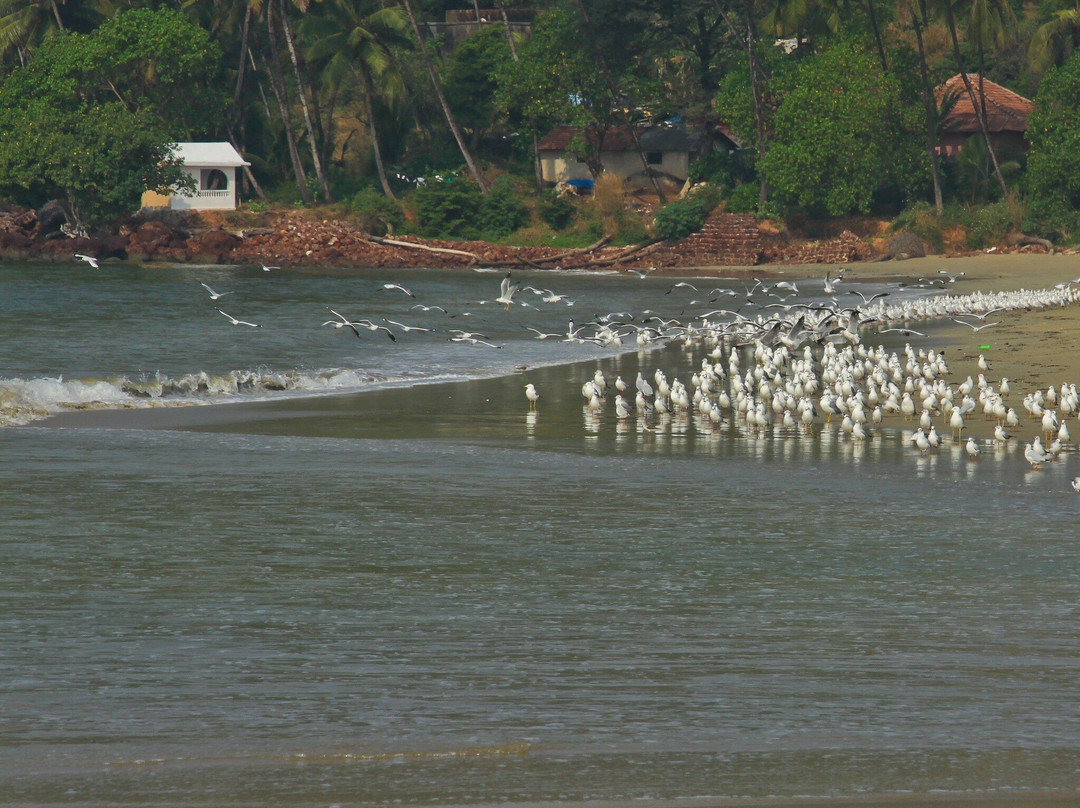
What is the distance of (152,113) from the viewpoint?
225ft

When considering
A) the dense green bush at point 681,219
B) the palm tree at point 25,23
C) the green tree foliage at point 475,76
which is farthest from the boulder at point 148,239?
the dense green bush at point 681,219

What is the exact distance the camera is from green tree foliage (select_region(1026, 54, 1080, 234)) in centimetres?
5353

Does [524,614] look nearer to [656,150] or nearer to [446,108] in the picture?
[446,108]

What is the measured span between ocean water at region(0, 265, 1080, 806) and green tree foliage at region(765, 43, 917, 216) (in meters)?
41.6

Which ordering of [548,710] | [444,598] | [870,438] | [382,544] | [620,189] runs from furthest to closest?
[620,189] → [870,438] → [382,544] → [444,598] → [548,710]

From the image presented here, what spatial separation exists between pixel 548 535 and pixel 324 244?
56.4m

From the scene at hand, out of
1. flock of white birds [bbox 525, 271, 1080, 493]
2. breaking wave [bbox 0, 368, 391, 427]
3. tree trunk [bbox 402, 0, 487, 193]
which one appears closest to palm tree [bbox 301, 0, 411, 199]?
tree trunk [bbox 402, 0, 487, 193]

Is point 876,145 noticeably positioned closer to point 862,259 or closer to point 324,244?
point 862,259

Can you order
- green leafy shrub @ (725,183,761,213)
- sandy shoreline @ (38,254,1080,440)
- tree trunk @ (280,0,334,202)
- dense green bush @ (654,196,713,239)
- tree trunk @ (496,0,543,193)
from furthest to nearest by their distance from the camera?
Answer: tree trunk @ (496,0,543,193)
tree trunk @ (280,0,334,202)
green leafy shrub @ (725,183,761,213)
dense green bush @ (654,196,713,239)
sandy shoreline @ (38,254,1080,440)

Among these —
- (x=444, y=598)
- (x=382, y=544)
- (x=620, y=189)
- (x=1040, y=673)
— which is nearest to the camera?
(x=1040, y=673)

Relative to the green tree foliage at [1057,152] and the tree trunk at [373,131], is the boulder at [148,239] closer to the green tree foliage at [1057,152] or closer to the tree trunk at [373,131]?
the tree trunk at [373,131]

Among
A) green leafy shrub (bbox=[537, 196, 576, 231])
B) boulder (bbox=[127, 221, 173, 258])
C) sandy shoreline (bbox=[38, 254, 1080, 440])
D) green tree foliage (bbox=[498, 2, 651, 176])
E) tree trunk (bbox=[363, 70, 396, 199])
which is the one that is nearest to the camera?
sandy shoreline (bbox=[38, 254, 1080, 440])

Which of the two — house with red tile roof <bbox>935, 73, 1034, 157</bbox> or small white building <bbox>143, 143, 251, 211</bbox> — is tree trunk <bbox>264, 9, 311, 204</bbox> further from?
house with red tile roof <bbox>935, 73, 1034, 157</bbox>

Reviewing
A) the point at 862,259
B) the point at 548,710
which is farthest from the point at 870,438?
the point at 862,259
